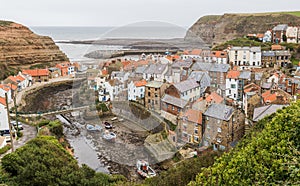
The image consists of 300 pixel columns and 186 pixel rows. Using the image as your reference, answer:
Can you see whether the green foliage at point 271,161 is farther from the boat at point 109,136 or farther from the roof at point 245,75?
the roof at point 245,75

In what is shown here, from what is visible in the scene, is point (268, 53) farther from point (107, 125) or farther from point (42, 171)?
point (42, 171)

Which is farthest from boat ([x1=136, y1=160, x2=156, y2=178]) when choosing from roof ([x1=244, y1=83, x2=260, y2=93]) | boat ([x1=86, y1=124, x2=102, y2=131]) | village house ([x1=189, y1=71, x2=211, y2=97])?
village house ([x1=189, y1=71, x2=211, y2=97])

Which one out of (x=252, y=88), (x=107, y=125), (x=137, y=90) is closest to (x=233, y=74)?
(x=252, y=88)

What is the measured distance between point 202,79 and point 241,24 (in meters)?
42.9

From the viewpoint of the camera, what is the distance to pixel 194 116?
14.9m

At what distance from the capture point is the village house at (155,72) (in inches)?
961

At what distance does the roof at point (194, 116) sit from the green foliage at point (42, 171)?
6405 millimetres

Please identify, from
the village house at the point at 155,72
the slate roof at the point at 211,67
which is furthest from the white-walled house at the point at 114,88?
the slate roof at the point at 211,67

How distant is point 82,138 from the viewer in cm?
1808

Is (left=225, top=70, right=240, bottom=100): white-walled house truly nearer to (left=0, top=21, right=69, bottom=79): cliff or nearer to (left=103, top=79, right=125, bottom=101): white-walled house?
(left=103, top=79, right=125, bottom=101): white-walled house

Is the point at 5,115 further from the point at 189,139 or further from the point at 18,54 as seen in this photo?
the point at 18,54

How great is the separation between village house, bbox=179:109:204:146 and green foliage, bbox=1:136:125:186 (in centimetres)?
632

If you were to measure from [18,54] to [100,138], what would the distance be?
1132 inches

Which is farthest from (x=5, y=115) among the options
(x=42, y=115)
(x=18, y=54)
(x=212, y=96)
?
(x=18, y=54)
